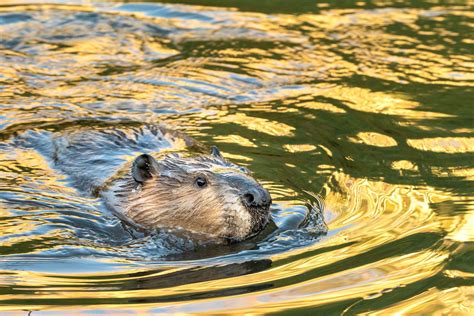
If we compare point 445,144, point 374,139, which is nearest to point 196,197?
point 374,139

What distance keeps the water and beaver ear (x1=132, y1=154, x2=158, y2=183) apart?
1.06 feet

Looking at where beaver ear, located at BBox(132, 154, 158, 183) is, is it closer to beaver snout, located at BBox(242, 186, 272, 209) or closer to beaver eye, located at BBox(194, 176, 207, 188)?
beaver eye, located at BBox(194, 176, 207, 188)

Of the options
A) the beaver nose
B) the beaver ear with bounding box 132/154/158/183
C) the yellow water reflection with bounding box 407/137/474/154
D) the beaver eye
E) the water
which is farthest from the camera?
the yellow water reflection with bounding box 407/137/474/154

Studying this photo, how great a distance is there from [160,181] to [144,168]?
0.13 metres

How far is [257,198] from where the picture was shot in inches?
210

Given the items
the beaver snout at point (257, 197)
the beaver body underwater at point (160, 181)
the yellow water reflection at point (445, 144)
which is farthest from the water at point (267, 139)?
the beaver snout at point (257, 197)

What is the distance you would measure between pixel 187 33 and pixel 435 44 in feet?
8.21

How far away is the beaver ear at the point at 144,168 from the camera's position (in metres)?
5.88

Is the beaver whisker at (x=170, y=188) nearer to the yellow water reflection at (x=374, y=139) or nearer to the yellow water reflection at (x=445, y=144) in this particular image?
the yellow water reflection at (x=374, y=139)

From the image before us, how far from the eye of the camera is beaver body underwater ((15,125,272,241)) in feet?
18.1

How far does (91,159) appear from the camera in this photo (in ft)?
21.4

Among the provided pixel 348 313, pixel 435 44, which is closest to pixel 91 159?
pixel 348 313

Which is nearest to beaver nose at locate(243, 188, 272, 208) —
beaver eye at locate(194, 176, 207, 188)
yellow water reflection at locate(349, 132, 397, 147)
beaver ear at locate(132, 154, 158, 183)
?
beaver eye at locate(194, 176, 207, 188)

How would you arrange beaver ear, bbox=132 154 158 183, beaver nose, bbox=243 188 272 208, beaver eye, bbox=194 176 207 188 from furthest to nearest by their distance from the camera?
beaver ear, bbox=132 154 158 183, beaver eye, bbox=194 176 207 188, beaver nose, bbox=243 188 272 208
